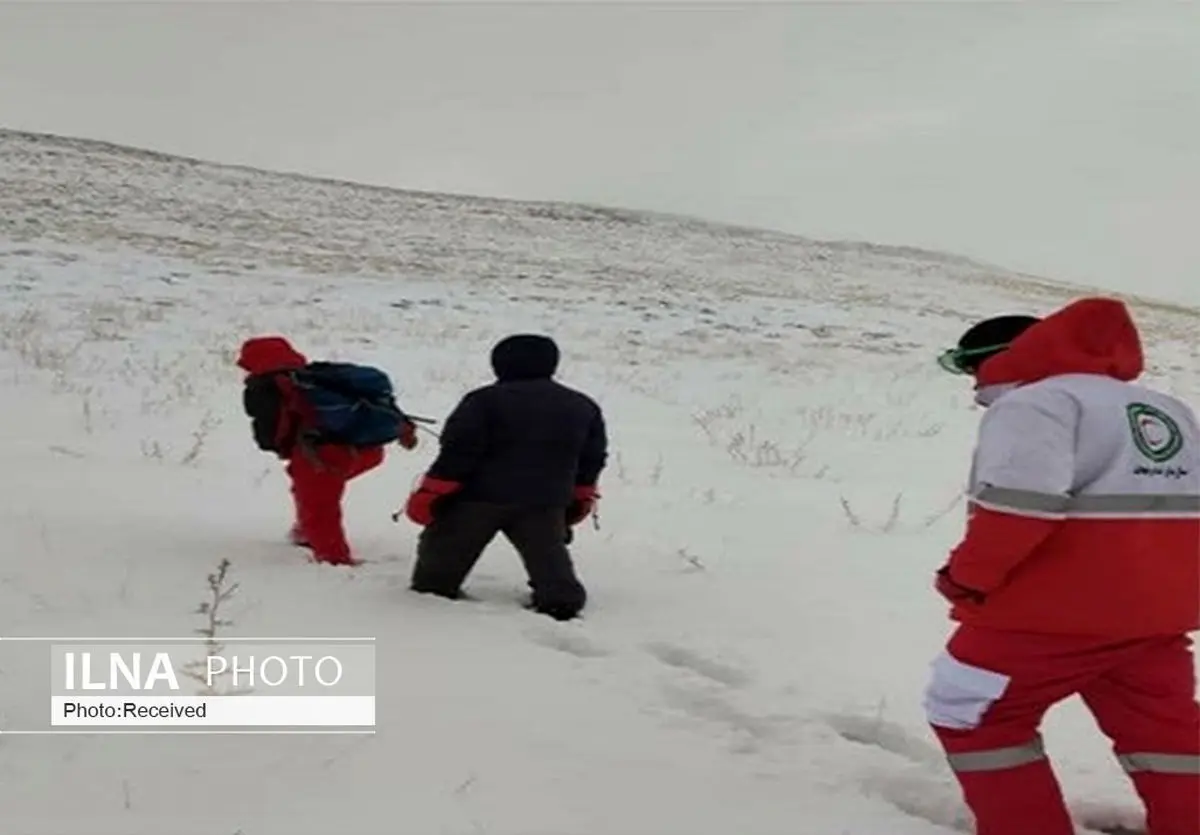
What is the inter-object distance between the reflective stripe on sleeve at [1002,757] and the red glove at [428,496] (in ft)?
9.03

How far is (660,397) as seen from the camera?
47.0 ft

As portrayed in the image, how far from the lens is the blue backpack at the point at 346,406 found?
6.10 m

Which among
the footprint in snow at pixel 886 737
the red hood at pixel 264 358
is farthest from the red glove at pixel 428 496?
the footprint in snow at pixel 886 737

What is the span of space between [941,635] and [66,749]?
11.4 ft

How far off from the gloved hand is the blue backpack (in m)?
3.41

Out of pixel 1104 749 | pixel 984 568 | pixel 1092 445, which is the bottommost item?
pixel 1104 749

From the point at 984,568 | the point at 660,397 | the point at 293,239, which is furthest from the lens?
the point at 293,239

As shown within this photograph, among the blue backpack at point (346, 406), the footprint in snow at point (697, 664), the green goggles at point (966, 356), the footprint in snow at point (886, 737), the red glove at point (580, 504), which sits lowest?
the footprint in snow at point (886, 737)

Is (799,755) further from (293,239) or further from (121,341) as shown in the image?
(293,239)

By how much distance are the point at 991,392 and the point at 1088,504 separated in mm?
432

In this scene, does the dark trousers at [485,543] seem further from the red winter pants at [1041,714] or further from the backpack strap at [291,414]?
the red winter pants at [1041,714]

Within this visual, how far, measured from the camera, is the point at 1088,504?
10.3 feet

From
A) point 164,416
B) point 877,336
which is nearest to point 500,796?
point 164,416

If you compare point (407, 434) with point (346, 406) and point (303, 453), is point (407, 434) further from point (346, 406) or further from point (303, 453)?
point (303, 453)
